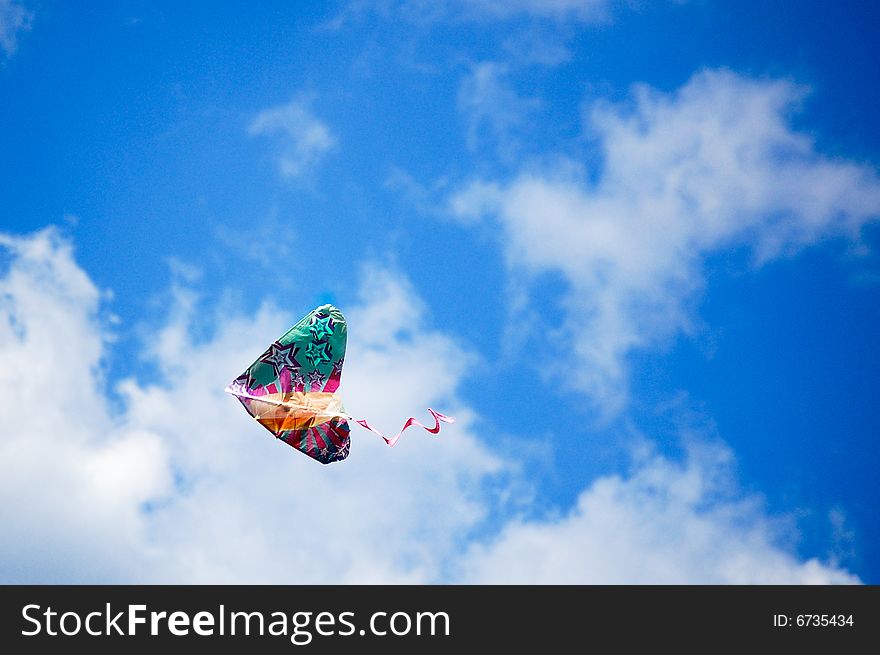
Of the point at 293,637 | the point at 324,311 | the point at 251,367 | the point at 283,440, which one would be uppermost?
the point at 324,311

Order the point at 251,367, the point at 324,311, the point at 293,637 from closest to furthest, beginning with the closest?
the point at 293,637 → the point at 251,367 → the point at 324,311

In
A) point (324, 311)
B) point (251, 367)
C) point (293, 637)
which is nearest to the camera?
point (293, 637)

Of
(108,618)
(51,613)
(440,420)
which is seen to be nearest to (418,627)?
(440,420)

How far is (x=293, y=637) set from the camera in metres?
19.4

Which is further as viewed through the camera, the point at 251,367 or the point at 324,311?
the point at 324,311

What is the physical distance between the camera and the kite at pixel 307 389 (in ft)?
73.7

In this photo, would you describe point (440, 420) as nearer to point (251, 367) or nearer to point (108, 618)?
point (251, 367)

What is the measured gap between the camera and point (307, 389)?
23547 millimetres

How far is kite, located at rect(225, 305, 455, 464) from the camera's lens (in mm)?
22453

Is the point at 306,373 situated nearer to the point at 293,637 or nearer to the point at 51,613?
the point at 293,637

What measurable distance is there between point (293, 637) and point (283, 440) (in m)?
5.95

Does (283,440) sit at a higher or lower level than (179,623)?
higher

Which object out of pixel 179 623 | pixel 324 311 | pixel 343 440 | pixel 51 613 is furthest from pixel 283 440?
pixel 51 613

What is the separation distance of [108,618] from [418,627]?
25.9ft
